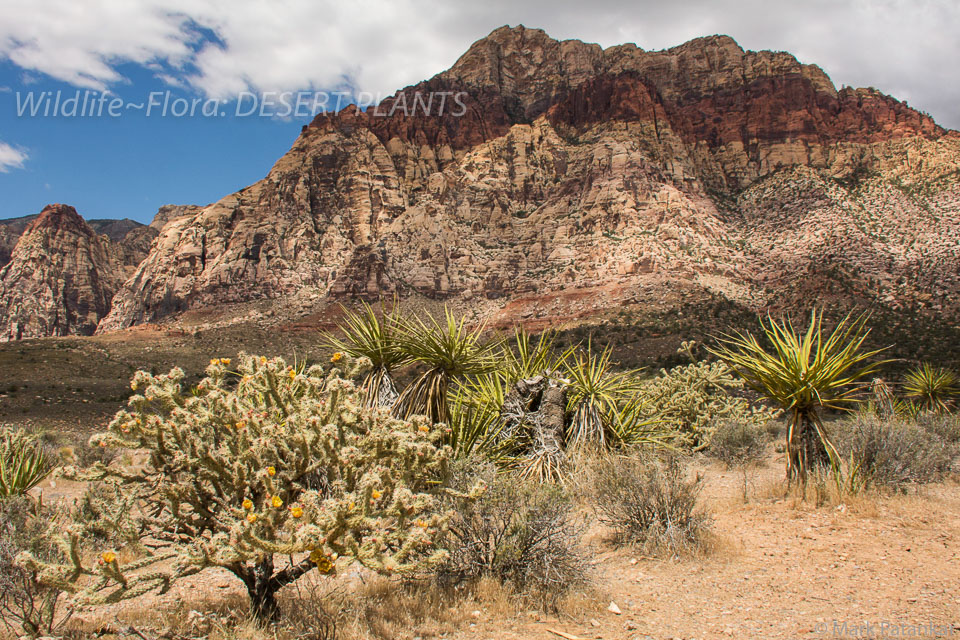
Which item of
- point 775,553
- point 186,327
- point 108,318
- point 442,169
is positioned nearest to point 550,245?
point 442,169

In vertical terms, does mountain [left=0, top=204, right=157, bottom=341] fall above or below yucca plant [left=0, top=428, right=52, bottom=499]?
above

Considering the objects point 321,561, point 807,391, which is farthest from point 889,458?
point 321,561

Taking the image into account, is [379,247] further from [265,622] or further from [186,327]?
[265,622]

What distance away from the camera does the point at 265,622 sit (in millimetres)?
3803

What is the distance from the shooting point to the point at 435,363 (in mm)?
7281

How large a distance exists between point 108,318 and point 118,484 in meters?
118

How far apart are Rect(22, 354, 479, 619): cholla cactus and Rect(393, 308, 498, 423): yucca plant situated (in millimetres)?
2772

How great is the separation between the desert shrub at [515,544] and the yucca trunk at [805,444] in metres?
4.45

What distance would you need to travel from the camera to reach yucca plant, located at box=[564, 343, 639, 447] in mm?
8125

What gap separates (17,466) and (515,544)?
290 inches

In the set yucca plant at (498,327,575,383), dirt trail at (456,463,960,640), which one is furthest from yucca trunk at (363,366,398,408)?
dirt trail at (456,463,960,640)

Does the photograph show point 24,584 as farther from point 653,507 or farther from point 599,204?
point 599,204

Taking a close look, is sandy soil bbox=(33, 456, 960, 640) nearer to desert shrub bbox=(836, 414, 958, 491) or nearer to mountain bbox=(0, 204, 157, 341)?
desert shrub bbox=(836, 414, 958, 491)

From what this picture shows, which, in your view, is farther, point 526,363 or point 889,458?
point 526,363
